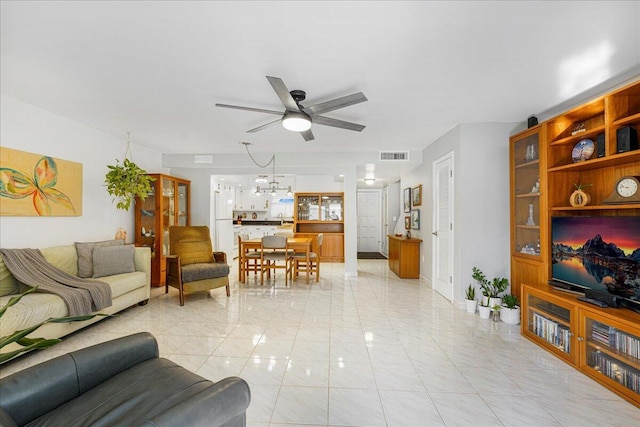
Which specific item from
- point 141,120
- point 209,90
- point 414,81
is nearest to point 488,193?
point 414,81

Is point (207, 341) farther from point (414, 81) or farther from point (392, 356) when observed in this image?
point (414, 81)

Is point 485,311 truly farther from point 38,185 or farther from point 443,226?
point 38,185

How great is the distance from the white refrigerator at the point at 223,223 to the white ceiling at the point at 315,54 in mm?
3462

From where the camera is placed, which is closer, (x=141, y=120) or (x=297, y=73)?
(x=297, y=73)

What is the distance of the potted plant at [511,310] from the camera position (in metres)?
3.36

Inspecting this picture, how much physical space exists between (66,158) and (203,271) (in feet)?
7.44

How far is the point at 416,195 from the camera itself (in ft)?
19.1

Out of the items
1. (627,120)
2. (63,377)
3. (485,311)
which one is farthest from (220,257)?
(627,120)

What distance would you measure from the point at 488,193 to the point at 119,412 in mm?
4136

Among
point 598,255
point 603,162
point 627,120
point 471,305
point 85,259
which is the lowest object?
point 471,305

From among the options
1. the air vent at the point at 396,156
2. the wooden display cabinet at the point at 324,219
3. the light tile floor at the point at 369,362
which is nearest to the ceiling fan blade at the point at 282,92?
the light tile floor at the point at 369,362

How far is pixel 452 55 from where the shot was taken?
90.6 inches

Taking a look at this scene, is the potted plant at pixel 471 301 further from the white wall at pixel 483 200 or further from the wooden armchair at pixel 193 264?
the wooden armchair at pixel 193 264

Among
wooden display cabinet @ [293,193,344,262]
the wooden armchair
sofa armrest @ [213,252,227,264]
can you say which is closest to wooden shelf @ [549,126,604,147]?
the wooden armchair
